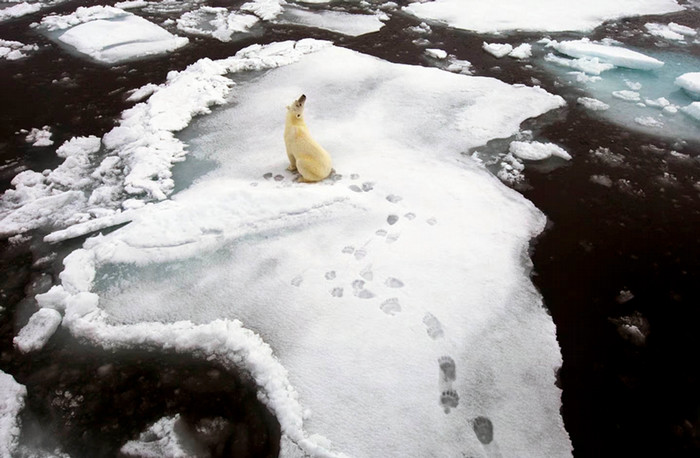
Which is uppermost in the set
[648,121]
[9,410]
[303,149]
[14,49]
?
[303,149]

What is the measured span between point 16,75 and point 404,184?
594 cm

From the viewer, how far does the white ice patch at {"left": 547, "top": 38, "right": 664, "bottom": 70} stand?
21.0ft

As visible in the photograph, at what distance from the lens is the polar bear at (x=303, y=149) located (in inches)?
152

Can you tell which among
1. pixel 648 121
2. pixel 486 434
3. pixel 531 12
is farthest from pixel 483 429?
pixel 531 12

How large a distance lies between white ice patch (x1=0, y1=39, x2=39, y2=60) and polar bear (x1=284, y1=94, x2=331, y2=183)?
5614mm

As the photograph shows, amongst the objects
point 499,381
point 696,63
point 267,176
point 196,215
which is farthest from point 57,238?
point 696,63

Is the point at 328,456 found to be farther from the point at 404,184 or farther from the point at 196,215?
the point at 404,184

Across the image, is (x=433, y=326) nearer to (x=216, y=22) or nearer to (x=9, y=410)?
(x=9, y=410)

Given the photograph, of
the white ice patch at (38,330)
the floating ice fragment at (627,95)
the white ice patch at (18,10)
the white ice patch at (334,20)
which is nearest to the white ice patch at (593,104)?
the floating ice fragment at (627,95)

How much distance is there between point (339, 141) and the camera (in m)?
4.73

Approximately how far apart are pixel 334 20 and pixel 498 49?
3033 mm

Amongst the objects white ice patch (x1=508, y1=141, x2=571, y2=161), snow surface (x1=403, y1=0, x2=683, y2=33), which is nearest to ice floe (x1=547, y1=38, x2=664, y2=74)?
snow surface (x1=403, y1=0, x2=683, y2=33)

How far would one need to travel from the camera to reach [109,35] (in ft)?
23.9

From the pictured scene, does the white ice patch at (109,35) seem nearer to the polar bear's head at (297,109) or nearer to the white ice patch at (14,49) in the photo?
the white ice patch at (14,49)
